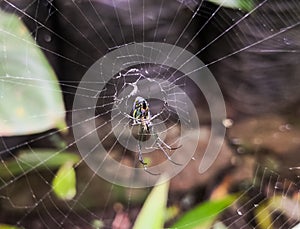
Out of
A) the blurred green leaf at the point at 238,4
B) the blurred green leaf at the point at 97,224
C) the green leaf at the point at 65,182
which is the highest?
the blurred green leaf at the point at 238,4

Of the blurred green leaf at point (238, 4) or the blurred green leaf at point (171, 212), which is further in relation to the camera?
the blurred green leaf at point (171, 212)

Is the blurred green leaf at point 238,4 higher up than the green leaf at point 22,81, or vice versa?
the blurred green leaf at point 238,4

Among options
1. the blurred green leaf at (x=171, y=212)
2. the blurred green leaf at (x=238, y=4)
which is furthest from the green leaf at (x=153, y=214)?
the blurred green leaf at (x=238, y=4)

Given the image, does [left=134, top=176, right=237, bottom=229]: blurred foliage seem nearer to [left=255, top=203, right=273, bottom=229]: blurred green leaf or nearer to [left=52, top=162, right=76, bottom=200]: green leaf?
[left=255, top=203, right=273, bottom=229]: blurred green leaf

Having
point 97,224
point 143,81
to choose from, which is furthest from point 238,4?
point 97,224

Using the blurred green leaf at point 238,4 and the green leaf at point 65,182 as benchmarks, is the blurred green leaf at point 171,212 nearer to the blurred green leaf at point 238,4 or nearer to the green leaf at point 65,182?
the green leaf at point 65,182

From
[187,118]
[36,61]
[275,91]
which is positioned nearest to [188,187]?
[187,118]

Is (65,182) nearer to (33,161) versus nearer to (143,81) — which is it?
(33,161)

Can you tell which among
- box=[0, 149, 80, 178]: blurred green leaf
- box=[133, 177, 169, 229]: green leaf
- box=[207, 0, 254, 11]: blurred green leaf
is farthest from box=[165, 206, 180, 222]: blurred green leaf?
box=[207, 0, 254, 11]: blurred green leaf
